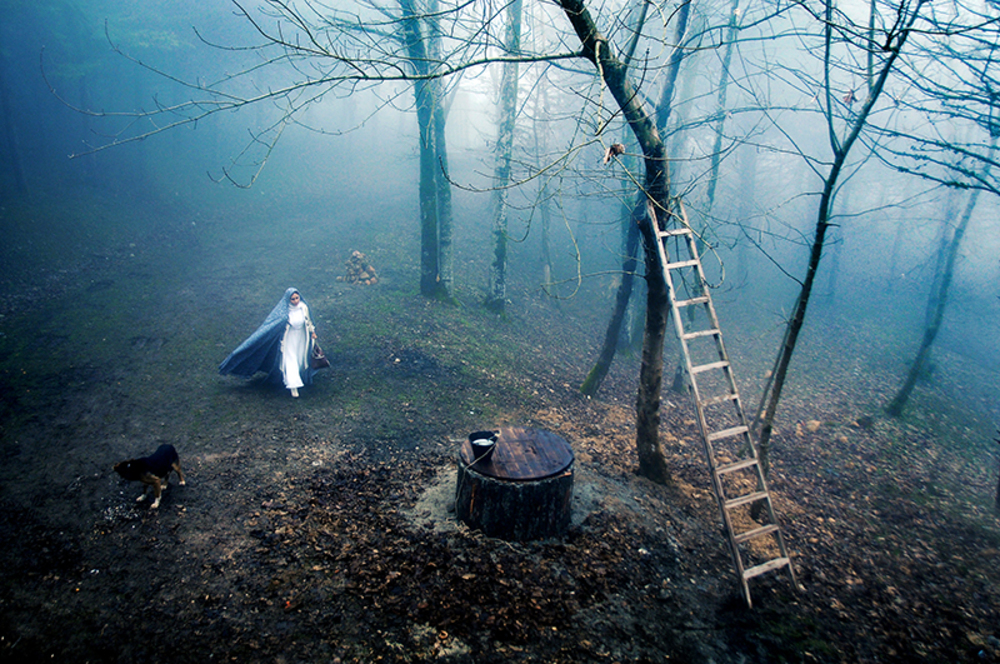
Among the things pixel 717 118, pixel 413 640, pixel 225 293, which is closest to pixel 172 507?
pixel 413 640

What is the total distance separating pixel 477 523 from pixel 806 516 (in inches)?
211

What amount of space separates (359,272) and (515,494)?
A: 12141mm

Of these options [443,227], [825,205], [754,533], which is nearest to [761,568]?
[754,533]

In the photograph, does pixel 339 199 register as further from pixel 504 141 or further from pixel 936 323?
pixel 936 323

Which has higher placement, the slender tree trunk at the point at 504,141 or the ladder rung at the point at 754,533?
the slender tree trunk at the point at 504,141

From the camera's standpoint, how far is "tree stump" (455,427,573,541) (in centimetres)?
502

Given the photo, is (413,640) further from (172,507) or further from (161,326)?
(161,326)

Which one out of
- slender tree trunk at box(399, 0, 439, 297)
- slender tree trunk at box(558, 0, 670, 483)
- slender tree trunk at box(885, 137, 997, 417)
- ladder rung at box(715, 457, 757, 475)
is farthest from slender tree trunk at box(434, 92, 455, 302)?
slender tree trunk at box(885, 137, 997, 417)

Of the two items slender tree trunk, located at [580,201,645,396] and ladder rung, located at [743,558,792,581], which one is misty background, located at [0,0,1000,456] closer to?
slender tree trunk, located at [580,201,645,396]

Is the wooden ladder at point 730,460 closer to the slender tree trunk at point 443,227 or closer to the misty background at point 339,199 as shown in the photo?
the misty background at point 339,199

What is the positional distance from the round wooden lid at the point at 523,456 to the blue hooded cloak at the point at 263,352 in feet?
15.7

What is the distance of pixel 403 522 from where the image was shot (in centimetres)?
Answer: 541

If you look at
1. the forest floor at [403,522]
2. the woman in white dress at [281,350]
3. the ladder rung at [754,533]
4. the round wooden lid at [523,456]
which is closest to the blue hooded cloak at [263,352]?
the woman in white dress at [281,350]

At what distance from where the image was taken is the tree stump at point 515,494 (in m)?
5.02
